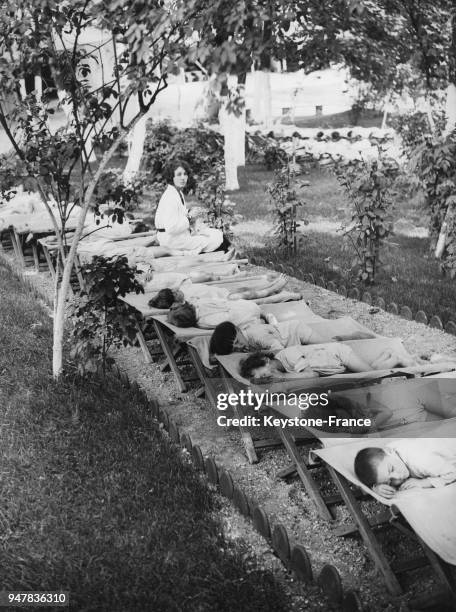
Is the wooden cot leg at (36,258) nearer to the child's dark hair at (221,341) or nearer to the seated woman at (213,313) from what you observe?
the seated woman at (213,313)

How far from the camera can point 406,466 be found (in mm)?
3025

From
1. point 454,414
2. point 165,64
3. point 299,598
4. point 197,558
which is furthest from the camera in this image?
Answer: point 165,64

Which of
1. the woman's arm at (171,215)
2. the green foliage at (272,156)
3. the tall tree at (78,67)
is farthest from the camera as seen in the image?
the green foliage at (272,156)

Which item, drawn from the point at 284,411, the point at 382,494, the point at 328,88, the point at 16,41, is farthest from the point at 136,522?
the point at 328,88

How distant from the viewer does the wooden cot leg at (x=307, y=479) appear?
337 centimetres

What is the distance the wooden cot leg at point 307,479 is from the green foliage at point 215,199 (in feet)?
20.3

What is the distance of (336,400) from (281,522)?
2.49 feet

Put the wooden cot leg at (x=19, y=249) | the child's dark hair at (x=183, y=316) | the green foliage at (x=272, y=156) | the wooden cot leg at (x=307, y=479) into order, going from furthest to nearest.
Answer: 1. the green foliage at (x=272, y=156)
2. the wooden cot leg at (x=19, y=249)
3. the child's dark hair at (x=183, y=316)
4. the wooden cot leg at (x=307, y=479)

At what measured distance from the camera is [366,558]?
10.0 ft

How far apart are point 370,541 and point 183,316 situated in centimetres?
257

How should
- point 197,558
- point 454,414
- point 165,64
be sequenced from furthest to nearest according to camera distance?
point 165,64
point 454,414
point 197,558

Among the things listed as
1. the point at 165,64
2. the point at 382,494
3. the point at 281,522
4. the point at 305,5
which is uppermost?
the point at 305,5

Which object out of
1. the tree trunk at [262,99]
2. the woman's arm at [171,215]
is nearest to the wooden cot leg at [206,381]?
the woman's arm at [171,215]

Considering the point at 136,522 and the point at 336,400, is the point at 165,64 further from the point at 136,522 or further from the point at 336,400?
the point at 136,522
